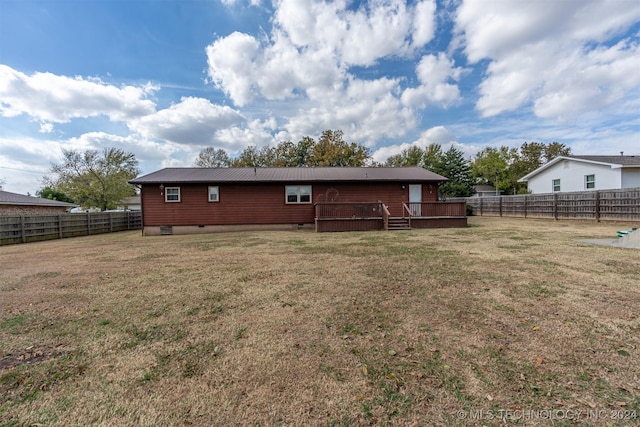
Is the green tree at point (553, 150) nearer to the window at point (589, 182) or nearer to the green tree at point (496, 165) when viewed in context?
the green tree at point (496, 165)

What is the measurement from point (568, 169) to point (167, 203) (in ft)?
85.1

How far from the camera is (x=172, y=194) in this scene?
14281mm

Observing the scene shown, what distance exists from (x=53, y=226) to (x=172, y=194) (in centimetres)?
606

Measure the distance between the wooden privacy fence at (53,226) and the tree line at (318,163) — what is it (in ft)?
31.9

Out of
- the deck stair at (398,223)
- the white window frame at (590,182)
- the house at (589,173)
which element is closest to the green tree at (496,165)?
the house at (589,173)

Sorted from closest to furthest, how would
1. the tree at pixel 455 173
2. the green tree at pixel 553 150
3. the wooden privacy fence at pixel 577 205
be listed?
1. the wooden privacy fence at pixel 577 205
2. the tree at pixel 455 173
3. the green tree at pixel 553 150

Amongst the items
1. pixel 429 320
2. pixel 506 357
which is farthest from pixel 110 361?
pixel 506 357

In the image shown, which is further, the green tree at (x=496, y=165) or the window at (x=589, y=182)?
the green tree at (x=496, y=165)

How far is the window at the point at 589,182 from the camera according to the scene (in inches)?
695

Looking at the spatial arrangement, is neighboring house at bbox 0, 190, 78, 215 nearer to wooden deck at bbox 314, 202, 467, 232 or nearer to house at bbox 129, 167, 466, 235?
house at bbox 129, 167, 466, 235

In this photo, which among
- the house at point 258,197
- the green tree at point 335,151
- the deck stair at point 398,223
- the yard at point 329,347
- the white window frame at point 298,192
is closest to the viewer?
the yard at point 329,347

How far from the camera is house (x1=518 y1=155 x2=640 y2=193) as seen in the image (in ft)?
52.2

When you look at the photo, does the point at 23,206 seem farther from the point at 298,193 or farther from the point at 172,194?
the point at 298,193

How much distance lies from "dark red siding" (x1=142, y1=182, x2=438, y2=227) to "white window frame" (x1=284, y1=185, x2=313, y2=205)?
16cm
